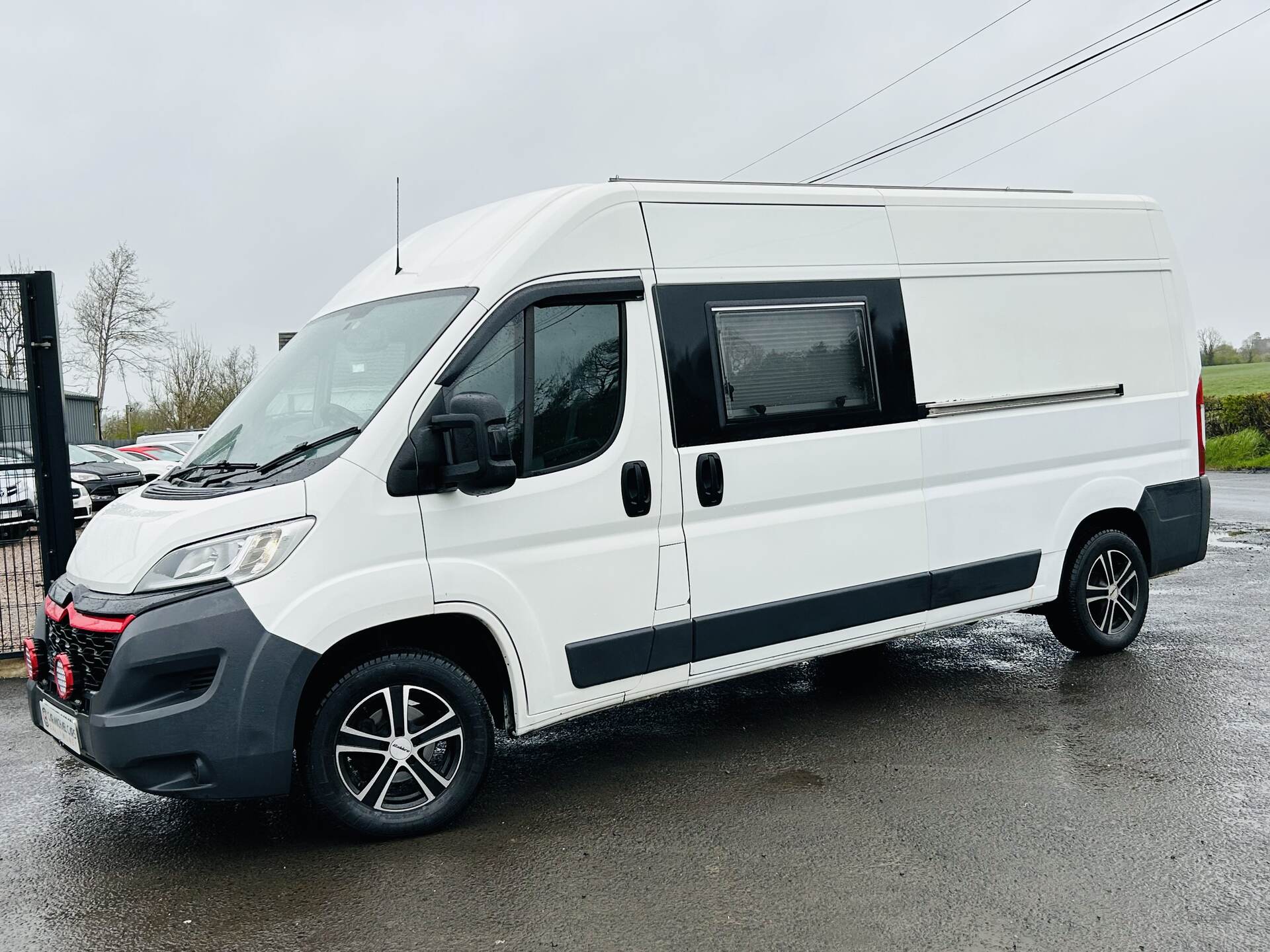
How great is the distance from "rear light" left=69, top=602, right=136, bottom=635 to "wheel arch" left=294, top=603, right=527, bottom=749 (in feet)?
2.24

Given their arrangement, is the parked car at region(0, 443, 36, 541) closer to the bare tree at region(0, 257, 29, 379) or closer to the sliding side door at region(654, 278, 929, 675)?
the bare tree at region(0, 257, 29, 379)

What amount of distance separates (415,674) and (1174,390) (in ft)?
16.5

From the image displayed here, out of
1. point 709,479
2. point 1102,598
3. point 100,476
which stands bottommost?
point 1102,598

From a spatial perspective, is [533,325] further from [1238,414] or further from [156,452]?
[1238,414]

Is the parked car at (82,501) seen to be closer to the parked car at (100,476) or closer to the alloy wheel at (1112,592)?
the parked car at (100,476)

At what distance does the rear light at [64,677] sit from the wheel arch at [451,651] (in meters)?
0.88

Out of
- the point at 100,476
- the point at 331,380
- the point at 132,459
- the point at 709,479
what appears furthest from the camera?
the point at 132,459

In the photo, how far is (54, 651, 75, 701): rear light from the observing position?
14.1ft

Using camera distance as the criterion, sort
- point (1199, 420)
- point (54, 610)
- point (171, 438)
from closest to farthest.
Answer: point (54, 610) < point (1199, 420) < point (171, 438)

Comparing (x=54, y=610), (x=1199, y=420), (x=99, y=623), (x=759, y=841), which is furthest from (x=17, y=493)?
(x=1199, y=420)

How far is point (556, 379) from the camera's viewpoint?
15.5ft

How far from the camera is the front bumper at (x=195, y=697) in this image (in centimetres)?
399

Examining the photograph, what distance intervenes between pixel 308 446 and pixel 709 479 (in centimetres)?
175

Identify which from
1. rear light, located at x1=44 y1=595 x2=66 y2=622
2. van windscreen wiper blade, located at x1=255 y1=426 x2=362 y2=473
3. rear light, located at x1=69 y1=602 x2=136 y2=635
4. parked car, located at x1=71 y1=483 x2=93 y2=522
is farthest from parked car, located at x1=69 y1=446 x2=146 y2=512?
van windscreen wiper blade, located at x1=255 y1=426 x2=362 y2=473
